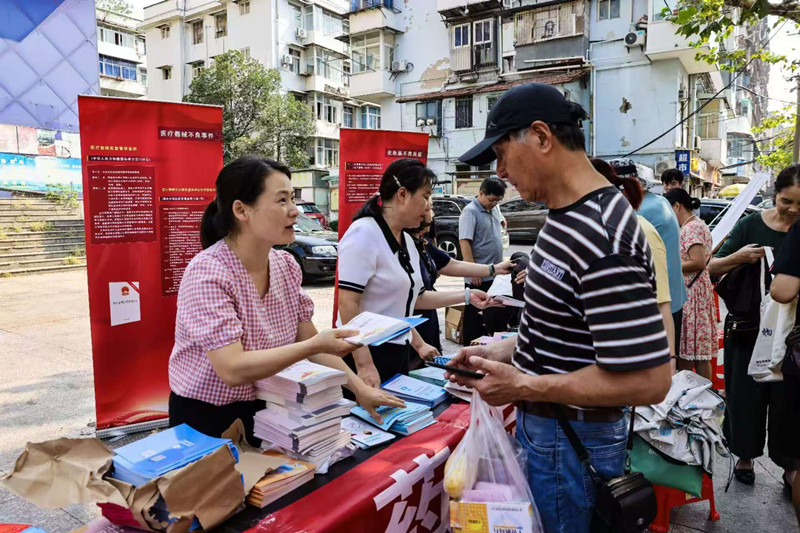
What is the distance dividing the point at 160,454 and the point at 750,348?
3212 millimetres

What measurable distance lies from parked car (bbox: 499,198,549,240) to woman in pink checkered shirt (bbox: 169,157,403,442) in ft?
50.0

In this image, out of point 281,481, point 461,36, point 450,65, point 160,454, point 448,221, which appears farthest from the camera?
point 450,65

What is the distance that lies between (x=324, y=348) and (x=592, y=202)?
0.92 metres

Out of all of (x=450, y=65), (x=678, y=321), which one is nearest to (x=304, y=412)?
(x=678, y=321)

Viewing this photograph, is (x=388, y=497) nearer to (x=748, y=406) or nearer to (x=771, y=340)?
(x=771, y=340)

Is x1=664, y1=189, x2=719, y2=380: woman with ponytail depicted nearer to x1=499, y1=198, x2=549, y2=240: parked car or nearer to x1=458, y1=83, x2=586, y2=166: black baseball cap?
x1=458, y1=83, x2=586, y2=166: black baseball cap

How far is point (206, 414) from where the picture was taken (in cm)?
183

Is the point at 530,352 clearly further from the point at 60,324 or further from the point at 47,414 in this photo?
the point at 60,324

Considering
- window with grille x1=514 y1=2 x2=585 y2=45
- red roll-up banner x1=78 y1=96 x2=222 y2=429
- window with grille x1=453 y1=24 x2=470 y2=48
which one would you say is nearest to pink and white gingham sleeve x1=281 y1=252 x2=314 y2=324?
red roll-up banner x1=78 y1=96 x2=222 y2=429

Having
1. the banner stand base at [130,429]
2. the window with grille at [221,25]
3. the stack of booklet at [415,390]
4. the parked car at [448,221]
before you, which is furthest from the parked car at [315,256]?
the window with grille at [221,25]

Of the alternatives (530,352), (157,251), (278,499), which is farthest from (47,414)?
(530,352)

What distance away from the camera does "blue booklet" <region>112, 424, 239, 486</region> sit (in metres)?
1.36

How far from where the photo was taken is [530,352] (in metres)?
1.38

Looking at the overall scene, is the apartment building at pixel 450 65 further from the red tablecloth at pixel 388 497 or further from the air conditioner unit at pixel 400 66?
the red tablecloth at pixel 388 497
